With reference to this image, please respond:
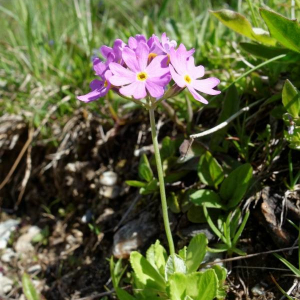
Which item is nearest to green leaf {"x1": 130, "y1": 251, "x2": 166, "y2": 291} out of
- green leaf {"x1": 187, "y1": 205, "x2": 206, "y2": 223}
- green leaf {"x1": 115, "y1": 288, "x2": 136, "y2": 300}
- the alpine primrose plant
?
the alpine primrose plant

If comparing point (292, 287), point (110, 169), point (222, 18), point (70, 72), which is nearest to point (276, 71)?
point (222, 18)

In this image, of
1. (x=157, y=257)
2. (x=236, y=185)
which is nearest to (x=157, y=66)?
(x=236, y=185)

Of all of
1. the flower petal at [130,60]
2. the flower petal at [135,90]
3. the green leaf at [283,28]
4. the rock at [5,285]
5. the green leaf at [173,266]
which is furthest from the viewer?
the rock at [5,285]

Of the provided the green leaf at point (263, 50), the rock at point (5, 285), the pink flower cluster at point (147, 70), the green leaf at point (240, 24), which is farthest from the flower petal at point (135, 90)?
the rock at point (5, 285)

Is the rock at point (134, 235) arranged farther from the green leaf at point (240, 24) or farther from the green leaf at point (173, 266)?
the green leaf at point (240, 24)

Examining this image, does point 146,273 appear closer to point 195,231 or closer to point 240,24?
point 195,231

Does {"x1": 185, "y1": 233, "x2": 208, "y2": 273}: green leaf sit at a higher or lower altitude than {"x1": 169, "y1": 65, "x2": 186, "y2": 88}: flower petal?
lower

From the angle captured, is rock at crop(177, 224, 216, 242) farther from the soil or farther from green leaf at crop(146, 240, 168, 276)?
green leaf at crop(146, 240, 168, 276)
